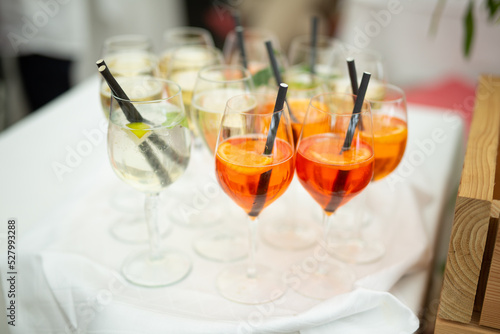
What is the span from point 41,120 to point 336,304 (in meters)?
0.99

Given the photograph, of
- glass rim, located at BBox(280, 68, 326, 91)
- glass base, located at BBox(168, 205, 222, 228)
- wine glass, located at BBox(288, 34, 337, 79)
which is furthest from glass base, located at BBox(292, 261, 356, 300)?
Answer: wine glass, located at BBox(288, 34, 337, 79)

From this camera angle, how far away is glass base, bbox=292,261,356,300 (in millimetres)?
881

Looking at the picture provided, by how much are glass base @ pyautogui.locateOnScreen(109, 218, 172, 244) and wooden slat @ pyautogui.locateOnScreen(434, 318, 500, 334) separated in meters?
0.57

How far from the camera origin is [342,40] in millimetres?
2691

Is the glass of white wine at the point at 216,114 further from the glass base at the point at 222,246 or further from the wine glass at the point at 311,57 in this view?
the wine glass at the point at 311,57

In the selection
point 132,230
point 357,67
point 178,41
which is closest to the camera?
point 132,230

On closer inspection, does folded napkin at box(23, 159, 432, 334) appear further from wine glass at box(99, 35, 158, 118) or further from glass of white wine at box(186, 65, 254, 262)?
wine glass at box(99, 35, 158, 118)

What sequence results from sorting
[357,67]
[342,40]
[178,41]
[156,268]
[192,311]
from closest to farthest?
1. [192,311]
2. [156,268]
3. [357,67]
4. [178,41]
5. [342,40]

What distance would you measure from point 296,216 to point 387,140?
0.30m

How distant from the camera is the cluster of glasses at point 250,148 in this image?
799mm

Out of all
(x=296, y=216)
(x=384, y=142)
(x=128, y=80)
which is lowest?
(x=296, y=216)

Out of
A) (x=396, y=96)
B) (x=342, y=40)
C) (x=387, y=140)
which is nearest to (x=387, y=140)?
(x=387, y=140)

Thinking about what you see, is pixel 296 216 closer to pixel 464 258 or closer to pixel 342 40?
pixel 464 258

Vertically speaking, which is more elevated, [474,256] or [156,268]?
[474,256]
